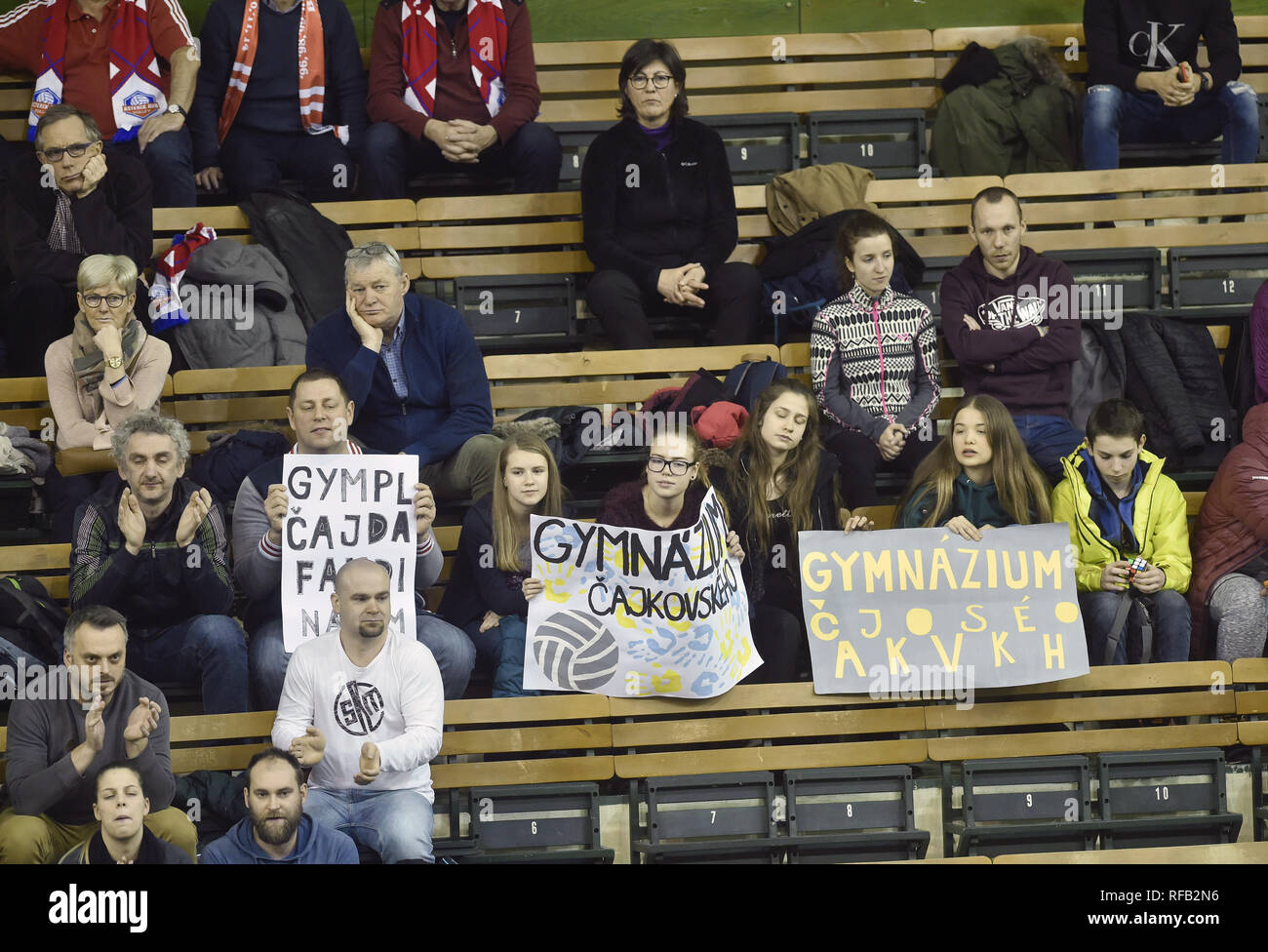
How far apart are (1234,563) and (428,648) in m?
2.73

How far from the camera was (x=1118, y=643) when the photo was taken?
595 centimetres

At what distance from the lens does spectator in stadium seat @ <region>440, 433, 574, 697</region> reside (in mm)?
5801

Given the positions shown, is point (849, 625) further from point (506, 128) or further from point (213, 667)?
point (506, 128)

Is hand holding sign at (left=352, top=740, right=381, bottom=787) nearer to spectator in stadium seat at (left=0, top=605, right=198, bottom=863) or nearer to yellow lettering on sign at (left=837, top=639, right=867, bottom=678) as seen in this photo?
spectator in stadium seat at (left=0, top=605, right=198, bottom=863)

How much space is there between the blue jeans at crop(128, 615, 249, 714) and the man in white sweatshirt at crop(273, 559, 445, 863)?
0.31m

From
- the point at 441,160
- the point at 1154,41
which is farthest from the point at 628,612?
the point at 1154,41

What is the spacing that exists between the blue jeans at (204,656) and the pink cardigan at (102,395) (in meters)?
0.87

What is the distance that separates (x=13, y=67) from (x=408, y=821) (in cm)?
447

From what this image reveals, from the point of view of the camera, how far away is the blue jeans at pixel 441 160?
293 inches

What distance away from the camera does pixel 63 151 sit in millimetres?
6688

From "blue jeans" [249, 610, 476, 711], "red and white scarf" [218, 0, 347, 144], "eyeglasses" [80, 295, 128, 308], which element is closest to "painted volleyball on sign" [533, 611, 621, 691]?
"blue jeans" [249, 610, 476, 711]
